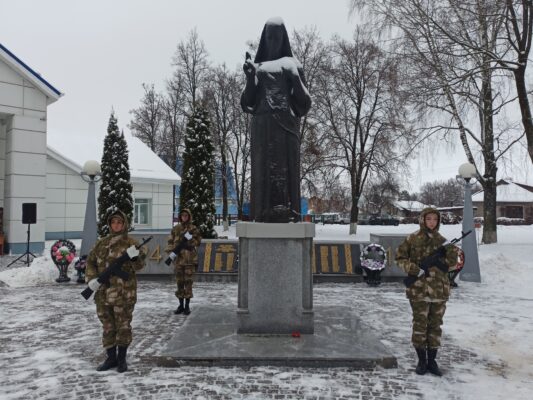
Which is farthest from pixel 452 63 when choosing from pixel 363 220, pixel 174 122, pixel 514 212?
pixel 514 212

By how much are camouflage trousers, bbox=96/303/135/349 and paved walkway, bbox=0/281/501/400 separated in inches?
14.2

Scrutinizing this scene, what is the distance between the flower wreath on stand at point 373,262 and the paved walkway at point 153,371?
3.10m

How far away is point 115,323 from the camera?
486 centimetres

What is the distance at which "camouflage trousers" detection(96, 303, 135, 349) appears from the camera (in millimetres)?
4809

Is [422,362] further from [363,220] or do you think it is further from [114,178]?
[363,220]

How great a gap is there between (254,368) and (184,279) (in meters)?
3.04

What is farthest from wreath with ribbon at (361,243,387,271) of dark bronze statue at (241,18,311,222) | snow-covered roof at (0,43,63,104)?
snow-covered roof at (0,43,63,104)

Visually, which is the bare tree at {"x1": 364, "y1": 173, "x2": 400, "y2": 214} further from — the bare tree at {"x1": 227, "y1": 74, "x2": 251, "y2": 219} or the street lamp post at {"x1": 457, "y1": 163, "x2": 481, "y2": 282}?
the street lamp post at {"x1": 457, "y1": 163, "x2": 481, "y2": 282}

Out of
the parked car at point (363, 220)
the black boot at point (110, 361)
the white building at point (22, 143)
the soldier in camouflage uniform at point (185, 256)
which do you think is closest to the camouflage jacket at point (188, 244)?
the soldier in camouflage uniform at point (185, 256)

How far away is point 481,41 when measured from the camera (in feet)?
56.6

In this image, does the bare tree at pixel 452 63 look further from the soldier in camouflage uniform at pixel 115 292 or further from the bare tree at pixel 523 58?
the soldier in camouflage uniform at pixel 115 292

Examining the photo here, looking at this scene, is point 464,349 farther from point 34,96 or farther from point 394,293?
point 34,96

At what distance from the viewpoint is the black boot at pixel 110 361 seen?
16.0ft

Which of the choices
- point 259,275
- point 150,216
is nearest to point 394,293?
point 259,275
